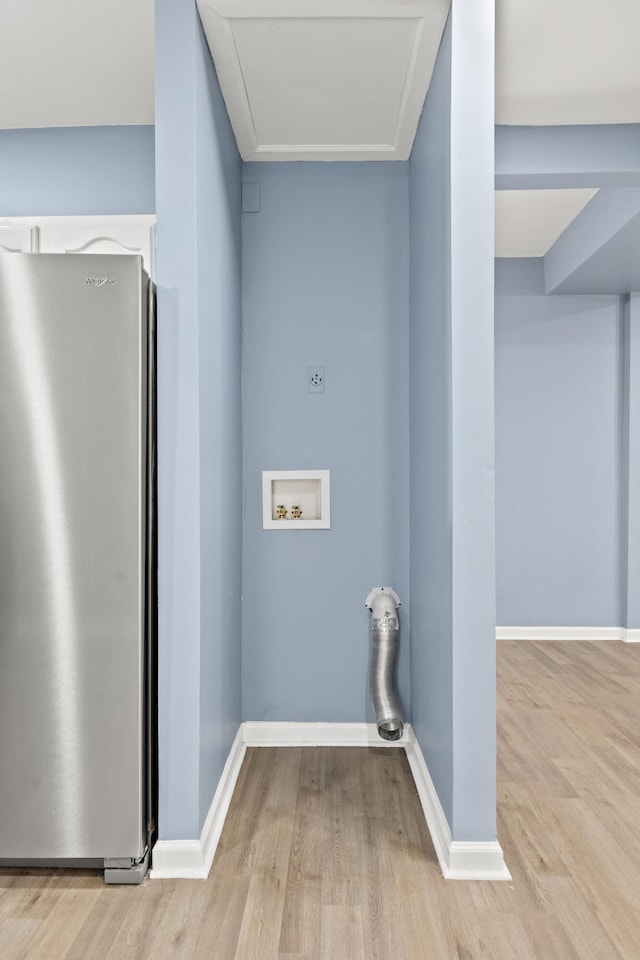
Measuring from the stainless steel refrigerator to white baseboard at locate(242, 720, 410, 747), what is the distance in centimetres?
106

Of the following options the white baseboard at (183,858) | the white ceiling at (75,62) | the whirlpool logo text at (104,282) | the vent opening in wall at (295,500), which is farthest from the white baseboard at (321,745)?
the white ceiling at (75,62)

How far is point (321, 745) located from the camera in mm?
2877

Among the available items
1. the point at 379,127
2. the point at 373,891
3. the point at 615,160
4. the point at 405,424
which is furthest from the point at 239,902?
the point at 615,160

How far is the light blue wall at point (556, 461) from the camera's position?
4883 millimetres

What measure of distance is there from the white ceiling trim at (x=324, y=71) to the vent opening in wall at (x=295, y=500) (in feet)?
4.49

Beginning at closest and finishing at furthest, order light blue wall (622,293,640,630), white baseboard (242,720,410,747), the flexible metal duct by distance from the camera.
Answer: the flexible metal duct
white baseboard (242,720,410,747)
light blue wall (622,293,640,630)

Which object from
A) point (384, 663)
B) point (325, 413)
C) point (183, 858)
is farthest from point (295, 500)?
point (183, 858)

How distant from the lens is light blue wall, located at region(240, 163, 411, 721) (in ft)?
9.51

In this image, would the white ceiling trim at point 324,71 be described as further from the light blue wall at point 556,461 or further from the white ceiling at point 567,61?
→ the light blue wall at point 556,461

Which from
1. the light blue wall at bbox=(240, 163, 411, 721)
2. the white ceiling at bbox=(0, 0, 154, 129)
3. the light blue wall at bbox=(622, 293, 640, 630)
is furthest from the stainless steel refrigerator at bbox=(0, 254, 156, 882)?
the light blue wall at bbox=(622, 293, 640, 630)

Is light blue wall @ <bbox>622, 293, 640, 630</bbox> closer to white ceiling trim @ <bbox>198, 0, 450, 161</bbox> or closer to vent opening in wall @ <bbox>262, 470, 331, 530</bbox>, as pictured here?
white ceiling trim @ <bbox>198, 0, 450, 161</bbox>

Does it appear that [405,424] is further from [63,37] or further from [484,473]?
[63,37]

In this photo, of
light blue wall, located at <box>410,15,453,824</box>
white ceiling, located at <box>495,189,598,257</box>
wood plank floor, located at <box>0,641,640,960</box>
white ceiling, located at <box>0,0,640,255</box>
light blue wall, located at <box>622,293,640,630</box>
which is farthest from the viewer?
light blue wall, located at <box>622,293,640,630</box>

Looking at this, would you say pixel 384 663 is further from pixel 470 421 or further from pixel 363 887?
pixel 470 421
